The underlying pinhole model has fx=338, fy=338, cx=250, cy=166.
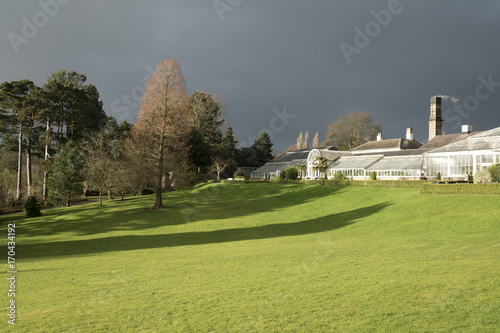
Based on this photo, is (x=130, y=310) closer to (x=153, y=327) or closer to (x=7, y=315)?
(x=153, y=327)

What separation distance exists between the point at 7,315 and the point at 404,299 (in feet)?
27.3

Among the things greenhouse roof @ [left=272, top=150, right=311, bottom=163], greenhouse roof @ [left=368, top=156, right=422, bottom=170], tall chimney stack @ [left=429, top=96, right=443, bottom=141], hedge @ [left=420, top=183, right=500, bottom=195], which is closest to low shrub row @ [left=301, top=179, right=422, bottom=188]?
hedge @ [left=420, top=183, right=500, bottom=195]

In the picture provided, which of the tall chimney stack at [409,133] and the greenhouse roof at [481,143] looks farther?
the tall chimney stack at [409,133]

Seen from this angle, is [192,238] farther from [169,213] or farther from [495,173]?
[495,173]

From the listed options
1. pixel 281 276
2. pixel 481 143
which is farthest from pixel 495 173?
pixel 281 276

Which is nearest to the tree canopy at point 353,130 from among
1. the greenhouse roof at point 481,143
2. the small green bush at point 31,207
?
the greenhouse roof at point 481,143

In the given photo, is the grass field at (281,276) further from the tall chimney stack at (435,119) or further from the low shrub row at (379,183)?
the tall chimney stack at (435,119)

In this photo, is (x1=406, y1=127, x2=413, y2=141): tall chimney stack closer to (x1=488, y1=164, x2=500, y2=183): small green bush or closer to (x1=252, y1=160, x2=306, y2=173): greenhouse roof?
(x1=252, y1=160, x2=306, y2=173): greenhouse roof

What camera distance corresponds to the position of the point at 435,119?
69.7 m

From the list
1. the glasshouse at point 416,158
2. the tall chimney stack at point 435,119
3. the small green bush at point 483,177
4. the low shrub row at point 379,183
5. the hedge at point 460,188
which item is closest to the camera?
the hedge at point 460,188

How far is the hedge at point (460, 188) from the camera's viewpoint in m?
24.2

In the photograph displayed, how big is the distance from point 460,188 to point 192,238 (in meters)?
20.5

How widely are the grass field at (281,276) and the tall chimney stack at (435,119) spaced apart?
51318 millimetres

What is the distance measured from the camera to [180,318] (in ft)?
21.6
